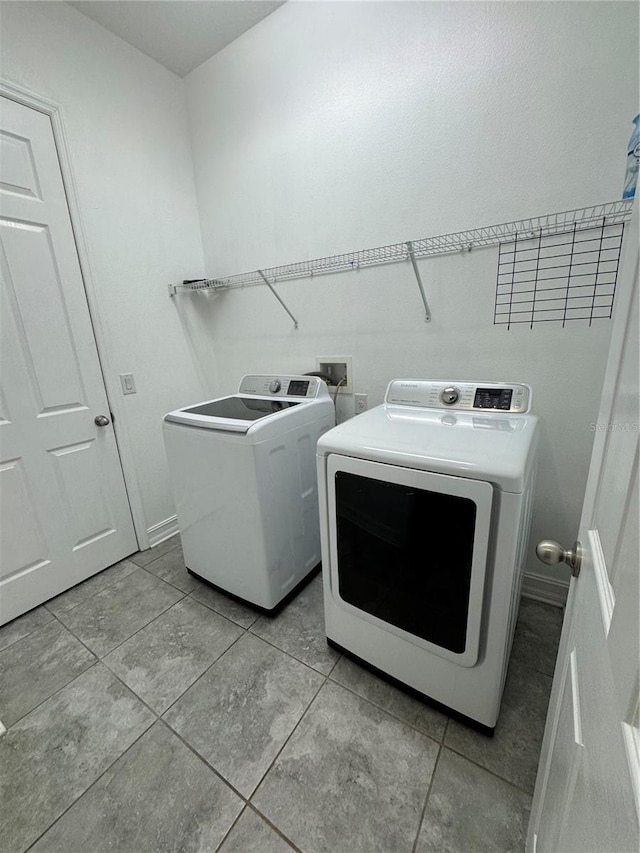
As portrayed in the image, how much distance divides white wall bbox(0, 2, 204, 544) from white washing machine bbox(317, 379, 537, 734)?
4.93ft

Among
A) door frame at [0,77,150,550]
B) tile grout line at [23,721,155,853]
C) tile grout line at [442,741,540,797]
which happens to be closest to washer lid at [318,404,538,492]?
tile grout line at [442,741,540,797]

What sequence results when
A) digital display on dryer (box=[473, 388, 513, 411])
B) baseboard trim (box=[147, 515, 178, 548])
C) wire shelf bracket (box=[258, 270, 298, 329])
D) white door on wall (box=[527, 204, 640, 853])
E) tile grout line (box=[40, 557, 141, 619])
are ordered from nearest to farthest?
white door on wall (box=[527, 204, 640, 853]) → digital display on dryer (box=[473, 388, 513, 411]) → tile grout line (box=[40, 557, 141, 619]) → wire shelf bracket (box=[258, 270, 298, 329]) → baseboard trim (box=[147, 515, 178, 548])

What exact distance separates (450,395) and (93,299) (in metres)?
1.92

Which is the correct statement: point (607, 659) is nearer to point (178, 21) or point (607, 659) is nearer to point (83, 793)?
point (83, 793)

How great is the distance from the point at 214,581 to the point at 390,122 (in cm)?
238

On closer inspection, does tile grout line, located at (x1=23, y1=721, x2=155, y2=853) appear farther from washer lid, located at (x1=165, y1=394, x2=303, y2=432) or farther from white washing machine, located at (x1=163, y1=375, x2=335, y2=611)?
washer lid, located at (x1=165, y1=394, x2=303, y2=432)

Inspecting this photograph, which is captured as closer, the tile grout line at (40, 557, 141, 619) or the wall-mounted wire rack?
the wall-mounted wire rack

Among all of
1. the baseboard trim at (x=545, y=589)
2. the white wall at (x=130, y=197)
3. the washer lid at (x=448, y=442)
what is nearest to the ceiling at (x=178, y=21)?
the white wall at (x=130, y=197)

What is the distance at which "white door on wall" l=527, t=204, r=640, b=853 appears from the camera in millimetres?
323

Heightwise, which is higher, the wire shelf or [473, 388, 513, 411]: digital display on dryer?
the wire shelf

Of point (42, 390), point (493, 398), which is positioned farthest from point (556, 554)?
point (42, 390)

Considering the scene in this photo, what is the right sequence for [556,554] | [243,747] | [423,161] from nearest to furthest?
[556,554]
[243,747]
[423,161]

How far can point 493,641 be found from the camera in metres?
1.00

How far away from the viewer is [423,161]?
5.01 ft
